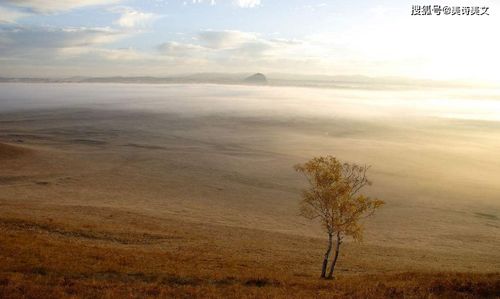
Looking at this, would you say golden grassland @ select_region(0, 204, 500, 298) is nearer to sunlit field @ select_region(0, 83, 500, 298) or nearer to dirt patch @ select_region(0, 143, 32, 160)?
sunlit field @ select_region(0, 83, 500, 298)

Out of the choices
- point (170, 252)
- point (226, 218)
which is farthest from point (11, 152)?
point (170, 252)

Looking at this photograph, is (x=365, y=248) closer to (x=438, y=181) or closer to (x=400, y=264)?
(x=400, y=264)

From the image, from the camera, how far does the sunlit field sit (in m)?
23.2

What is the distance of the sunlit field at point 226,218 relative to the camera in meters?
23.2

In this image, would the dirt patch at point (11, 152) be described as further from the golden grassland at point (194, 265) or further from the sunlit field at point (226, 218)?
the golden grassland at point (194, 265)

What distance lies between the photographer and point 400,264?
40406mm

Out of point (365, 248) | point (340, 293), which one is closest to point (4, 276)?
point (340, 293)

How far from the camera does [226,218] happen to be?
61000mm

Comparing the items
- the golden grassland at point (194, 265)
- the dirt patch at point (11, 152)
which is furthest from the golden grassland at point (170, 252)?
the dirt patch at point (11, 152)

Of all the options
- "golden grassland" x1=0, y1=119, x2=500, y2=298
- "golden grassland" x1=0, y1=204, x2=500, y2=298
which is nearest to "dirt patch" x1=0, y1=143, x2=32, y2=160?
"golden grassland" x1=0, y1=119, x2=500, y2=298

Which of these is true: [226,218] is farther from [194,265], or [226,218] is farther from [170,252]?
[194,265]

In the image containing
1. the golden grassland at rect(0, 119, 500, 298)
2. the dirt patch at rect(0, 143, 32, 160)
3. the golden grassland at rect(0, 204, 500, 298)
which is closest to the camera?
the golden grassland at rect(0, 204, 500, 298)

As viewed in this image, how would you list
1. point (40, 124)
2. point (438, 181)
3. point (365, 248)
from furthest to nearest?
1. point (40, 124)
2. point (438, 181)
3. point (365, 248)

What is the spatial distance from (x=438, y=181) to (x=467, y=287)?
255ft
